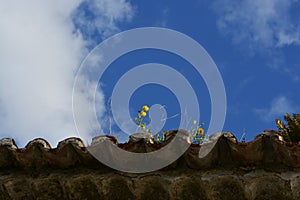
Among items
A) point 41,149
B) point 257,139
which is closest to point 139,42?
point 41,149

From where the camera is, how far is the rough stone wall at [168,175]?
3809mm

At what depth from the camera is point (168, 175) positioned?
157 inches

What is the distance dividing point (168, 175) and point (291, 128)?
1.48m

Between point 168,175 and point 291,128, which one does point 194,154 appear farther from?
point 291,128

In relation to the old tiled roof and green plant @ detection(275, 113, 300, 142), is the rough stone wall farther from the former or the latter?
green plant @ detection(275, 113, 300, 142)

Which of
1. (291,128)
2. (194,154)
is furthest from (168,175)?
(291,128)

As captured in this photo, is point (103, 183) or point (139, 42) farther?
point (139, 42)

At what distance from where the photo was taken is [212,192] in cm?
387

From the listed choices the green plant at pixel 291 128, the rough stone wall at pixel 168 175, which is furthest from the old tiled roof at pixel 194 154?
the green plant at pixel 291 128

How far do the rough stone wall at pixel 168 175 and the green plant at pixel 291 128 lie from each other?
113 cm

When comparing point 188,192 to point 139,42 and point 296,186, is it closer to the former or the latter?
point 296,186

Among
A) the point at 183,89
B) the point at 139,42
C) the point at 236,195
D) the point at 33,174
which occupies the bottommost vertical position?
the point at 236,195

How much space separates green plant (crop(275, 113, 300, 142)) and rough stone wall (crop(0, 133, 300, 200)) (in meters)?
1.13

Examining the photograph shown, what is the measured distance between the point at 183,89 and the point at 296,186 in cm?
167
